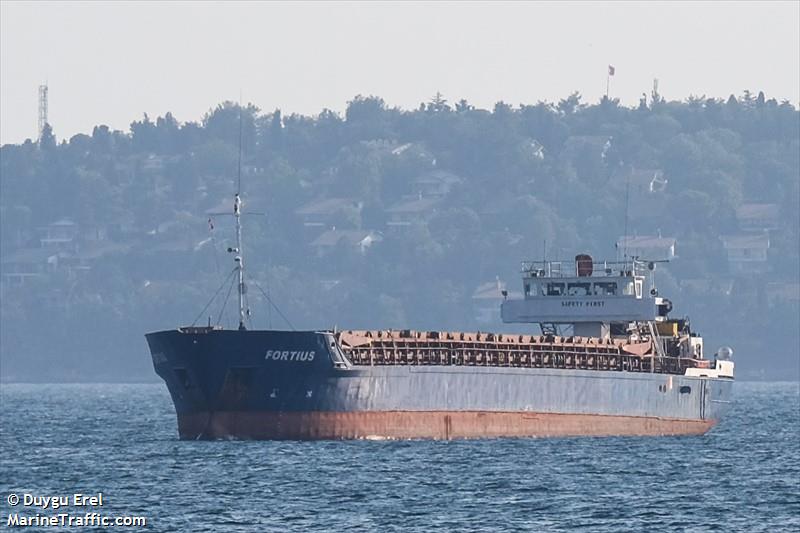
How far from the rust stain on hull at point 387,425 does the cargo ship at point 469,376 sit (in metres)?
0.05

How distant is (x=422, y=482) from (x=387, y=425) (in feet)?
46.1

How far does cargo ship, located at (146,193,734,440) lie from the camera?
8100cm

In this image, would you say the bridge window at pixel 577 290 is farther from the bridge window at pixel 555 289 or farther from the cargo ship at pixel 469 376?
the bridge window at pixel 555 289

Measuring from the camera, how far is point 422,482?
226ft

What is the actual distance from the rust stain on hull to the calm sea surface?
0.61 meters

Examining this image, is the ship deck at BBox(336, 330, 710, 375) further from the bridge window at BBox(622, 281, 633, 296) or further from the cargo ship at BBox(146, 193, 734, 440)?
the bridge window at BBox(622, 281, 633, 296)

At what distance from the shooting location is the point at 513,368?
286 feet

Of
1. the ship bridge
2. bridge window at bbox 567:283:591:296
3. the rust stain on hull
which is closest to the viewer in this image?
the rust stain on hull

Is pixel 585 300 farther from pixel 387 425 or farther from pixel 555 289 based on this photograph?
pixel 387 425

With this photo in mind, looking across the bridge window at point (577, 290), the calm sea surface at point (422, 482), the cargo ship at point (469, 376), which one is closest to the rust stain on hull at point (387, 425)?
the cargo ship at point (469, 376)

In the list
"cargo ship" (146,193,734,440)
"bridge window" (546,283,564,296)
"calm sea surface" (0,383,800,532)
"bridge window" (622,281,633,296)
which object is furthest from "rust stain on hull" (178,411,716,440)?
"bridge window" (546,283,564,296)

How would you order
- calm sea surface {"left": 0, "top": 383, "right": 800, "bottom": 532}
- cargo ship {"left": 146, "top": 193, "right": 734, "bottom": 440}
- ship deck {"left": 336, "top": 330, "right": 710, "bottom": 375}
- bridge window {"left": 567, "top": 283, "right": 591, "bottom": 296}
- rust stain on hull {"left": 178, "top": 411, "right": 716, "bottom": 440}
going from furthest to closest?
bridge window {"left": 567, "top": 283, "right": 591, "bottom": 296} < ship deck {"left": 336, "top": 330, "right": 710, "bottom": 375} < rust stain on hull {"left": 178, "top": 411, "right": 716, "bottom": 440} < cargo ship {"left": 146, "top": 193, "right": 734, "bottom": 440} < calm sea surface {"left": 0, "top": 383, "right": 800, "bottom": 532}

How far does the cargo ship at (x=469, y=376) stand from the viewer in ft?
266

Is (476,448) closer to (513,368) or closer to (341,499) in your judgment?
(513,368)
